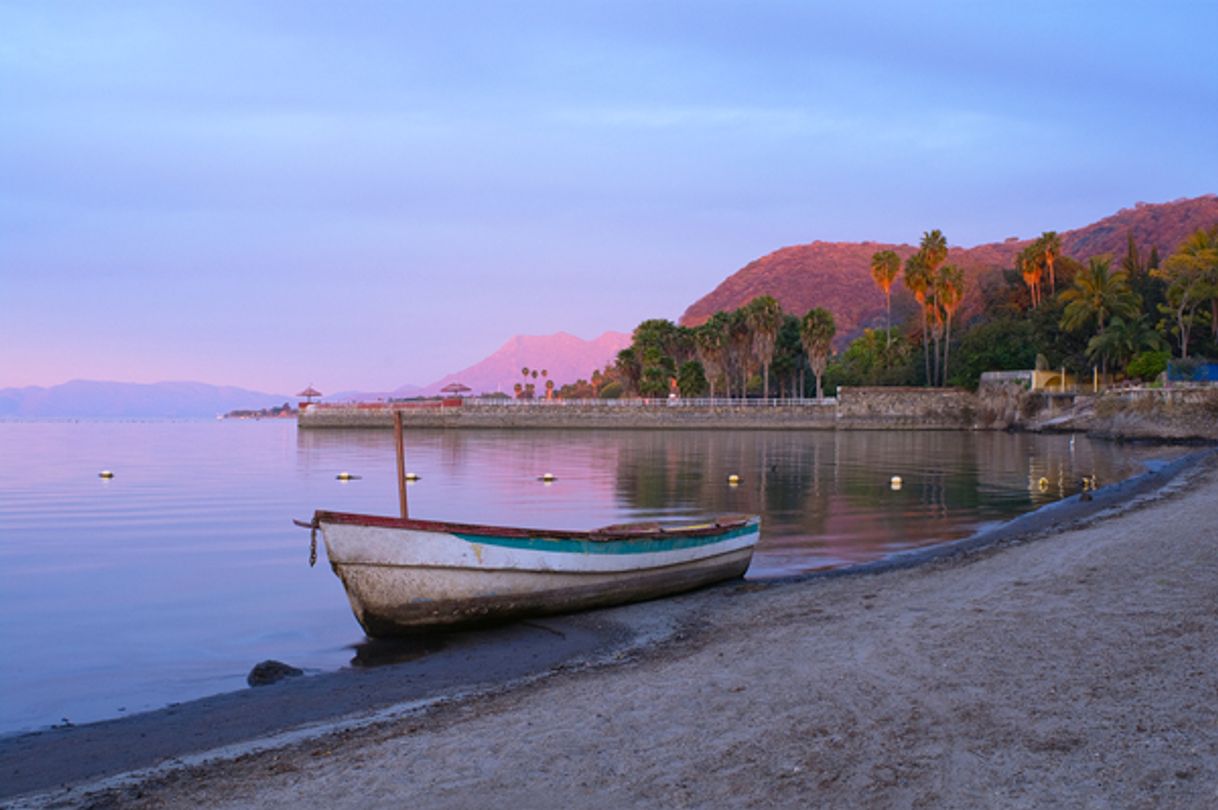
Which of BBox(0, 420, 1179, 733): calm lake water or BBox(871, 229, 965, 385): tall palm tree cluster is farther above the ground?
BBox(871, 229, 965, 385): tall palm tree cluster

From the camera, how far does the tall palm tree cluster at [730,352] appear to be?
97500 mm

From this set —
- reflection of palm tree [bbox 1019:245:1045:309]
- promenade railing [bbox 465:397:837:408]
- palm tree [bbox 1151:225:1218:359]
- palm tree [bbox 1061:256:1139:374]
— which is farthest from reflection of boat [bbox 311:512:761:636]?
reflection of palm tree [bbox 1019:245:1045:309]

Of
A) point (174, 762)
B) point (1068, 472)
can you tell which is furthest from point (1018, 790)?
point (1068, 472)

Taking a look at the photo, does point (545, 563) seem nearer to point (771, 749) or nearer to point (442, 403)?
point (771, 749)

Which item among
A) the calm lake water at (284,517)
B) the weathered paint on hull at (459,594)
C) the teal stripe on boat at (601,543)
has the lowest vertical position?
the calm lake water at (284,517)

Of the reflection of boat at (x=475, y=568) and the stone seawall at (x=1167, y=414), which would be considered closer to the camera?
the reflection of boat at (x=475, y=568)

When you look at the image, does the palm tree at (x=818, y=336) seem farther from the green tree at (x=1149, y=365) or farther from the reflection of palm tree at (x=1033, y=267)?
the green tree at (x=1149, y=365)

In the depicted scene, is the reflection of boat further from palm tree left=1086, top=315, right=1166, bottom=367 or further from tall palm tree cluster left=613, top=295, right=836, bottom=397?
tall palm tree cluster left=613, top=295, right=836, bottom=397

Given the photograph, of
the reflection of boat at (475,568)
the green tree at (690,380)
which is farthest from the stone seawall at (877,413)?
the reflection of boat at (475,568)

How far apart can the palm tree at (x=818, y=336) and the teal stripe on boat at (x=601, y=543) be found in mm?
80822

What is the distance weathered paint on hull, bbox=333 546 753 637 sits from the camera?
11.5 m

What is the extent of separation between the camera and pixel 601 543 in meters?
13.0

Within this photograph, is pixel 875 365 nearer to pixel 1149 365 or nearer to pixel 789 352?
pixel 789 352

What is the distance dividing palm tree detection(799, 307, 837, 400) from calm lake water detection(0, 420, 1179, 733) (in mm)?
32599
